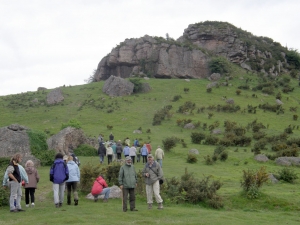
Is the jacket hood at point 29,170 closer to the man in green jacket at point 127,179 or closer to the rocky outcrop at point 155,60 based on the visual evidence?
the man in green jacket at point 127,179

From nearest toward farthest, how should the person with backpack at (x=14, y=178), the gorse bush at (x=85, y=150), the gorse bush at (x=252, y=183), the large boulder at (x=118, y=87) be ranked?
the person with backpack at (x=14, y=178) < the gorse bush at (x=252, y=183) < the gorse bush at (x=85, y=150) < the large boulder at (x=118, y=87)

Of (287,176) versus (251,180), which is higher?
(251,180)

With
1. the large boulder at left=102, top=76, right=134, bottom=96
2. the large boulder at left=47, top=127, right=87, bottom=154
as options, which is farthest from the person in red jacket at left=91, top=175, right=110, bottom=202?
the large boulder at left=102, top=76, right=134, bottom=96

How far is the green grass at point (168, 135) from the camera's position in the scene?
14352 millimetres

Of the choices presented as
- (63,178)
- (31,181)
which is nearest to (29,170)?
(31,181)

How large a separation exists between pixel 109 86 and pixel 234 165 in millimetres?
48448

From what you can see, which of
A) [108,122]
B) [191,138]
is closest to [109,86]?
[108,122]

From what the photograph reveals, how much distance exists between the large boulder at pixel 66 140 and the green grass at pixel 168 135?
82.4 inches

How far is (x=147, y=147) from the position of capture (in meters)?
32.2

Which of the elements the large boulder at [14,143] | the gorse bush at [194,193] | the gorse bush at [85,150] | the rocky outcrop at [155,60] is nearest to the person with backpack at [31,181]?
the gorse bush at [194,193]

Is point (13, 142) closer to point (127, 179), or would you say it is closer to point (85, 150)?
point (85, 150)

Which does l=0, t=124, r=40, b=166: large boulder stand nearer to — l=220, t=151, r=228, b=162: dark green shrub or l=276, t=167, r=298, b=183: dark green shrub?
l=220, t=151, r=228, b=162: dark green shrub

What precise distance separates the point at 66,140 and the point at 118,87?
41663 mm

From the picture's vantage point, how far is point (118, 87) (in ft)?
247
